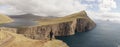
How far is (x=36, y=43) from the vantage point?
150 meters

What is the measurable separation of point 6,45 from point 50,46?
107 ft

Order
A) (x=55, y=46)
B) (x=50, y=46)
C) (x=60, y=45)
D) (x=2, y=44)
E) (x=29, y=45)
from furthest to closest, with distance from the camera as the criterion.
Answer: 1. (x=60, y=45)
2. (x=55, y=46)
3. (x=50, y=46)
4. (x=29, y=45)
5. (x=2, y=44)

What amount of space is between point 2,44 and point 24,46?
13.1 meters

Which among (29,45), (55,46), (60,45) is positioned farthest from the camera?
(60,45)

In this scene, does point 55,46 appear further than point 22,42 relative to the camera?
Yes

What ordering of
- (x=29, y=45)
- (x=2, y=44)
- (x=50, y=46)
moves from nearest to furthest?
(x=2, y=44) < (x=29, y=45) < (x=50, y=46)

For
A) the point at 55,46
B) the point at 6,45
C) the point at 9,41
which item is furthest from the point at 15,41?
the point at 55,46

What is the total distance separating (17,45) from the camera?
14012cm

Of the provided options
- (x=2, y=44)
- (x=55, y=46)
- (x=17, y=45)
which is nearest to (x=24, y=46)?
(x=17, y=45)

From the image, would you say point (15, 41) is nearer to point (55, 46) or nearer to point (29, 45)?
point (29, 45)

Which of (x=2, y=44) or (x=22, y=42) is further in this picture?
(x=22, y=42)

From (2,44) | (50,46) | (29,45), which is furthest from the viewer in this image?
(50,46)

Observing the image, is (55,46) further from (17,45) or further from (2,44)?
(2,44)

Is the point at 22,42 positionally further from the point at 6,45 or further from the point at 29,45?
the point at 6,45
